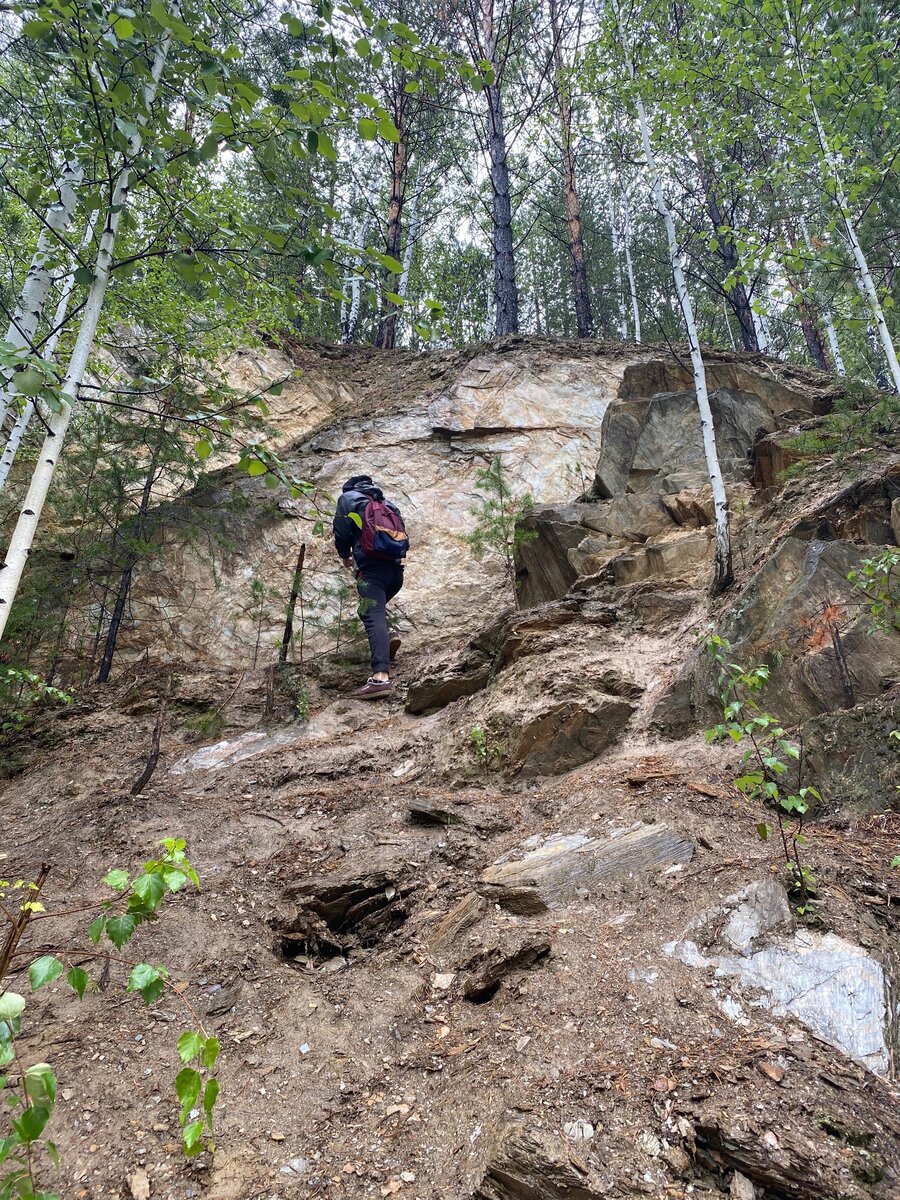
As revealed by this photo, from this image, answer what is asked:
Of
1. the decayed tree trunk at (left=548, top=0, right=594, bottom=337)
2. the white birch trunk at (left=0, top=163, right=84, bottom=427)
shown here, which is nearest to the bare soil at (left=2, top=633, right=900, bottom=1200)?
the white birch trunk at (left=0, top=163, right=84, bottom=427)

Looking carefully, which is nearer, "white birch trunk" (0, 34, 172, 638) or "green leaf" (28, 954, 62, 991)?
"green leaf" (28, 954, 62, 991)

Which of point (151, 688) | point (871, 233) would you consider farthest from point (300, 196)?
point (871, 233)

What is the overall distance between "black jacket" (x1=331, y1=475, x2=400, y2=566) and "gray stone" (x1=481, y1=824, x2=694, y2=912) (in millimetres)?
4896

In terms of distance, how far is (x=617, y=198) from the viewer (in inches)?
930

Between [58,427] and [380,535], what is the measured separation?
512 cm

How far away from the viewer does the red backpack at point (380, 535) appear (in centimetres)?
803

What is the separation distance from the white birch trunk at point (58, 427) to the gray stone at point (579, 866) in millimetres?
2980

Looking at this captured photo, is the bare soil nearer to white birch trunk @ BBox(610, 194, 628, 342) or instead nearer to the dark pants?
the dark pants

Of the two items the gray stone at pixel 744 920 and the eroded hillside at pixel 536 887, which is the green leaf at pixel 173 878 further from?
the gray stone at pixel 744 920

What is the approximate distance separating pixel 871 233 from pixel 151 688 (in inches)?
537

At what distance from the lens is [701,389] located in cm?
717

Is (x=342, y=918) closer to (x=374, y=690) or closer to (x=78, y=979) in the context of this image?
(x=78, y=979)

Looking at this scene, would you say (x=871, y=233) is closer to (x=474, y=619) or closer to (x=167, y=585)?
(x=474, y=619)

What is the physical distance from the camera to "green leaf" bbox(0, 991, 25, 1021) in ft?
4.11
